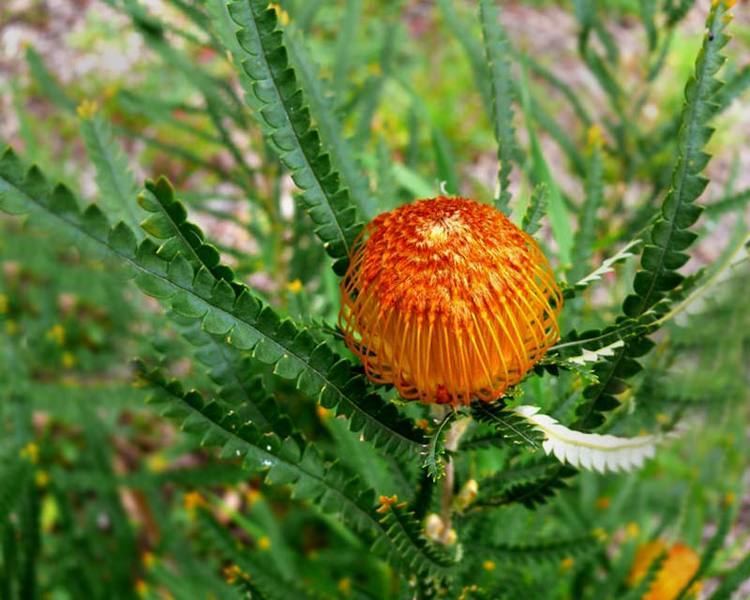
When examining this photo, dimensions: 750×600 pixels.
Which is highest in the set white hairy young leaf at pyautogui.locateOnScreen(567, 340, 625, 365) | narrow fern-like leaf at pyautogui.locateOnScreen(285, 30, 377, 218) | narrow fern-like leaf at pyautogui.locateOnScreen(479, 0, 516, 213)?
narrow fern-like leaf at pyautogui.locateOnScreen(479, 0, 516, 213)

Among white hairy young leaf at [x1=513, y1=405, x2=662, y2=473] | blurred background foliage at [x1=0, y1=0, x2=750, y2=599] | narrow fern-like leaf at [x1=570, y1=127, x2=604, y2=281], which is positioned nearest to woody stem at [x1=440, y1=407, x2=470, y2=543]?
blurred background foliage at [x1=0, y1=0, x2=750, y2=599]

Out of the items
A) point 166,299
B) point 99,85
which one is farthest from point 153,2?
point 166,299

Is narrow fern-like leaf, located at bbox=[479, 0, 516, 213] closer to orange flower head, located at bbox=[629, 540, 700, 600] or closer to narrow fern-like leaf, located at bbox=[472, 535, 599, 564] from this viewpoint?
narrow fern-like leaf, located at bbox=[472, 535, 599, 564]

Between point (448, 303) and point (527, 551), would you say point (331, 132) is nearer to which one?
point (448, 303)

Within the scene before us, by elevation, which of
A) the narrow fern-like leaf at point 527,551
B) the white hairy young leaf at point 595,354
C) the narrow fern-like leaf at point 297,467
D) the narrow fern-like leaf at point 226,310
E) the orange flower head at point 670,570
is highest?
the white hairy young leaf at point 595,354

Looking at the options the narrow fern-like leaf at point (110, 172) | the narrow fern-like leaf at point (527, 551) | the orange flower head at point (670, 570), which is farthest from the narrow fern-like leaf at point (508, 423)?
the orange flower head at point (670, 570)

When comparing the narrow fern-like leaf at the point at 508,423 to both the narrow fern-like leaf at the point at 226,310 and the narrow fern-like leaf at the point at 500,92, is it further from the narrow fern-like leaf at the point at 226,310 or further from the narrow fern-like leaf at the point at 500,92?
the narrow fern-like leaf at the point at 500,92

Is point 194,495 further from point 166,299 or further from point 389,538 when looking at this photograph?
point 166,299
